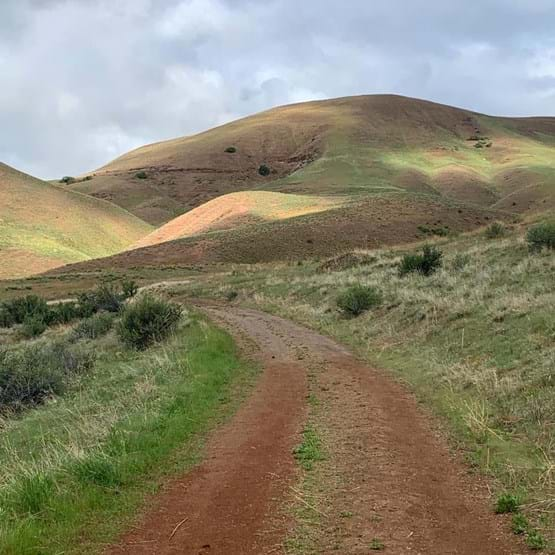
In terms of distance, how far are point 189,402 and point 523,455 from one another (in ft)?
17.5

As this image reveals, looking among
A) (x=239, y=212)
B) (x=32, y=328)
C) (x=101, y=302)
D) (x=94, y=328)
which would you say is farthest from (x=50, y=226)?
(x=94, y=328)

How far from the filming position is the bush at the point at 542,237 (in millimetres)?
23703

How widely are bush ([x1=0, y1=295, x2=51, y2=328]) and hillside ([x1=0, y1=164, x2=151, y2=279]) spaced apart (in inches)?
1646

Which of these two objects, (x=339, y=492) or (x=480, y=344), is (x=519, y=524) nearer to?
(x=339, y=492)

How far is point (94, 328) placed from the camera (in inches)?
1001

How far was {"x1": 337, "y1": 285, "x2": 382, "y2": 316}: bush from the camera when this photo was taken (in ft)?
71.1

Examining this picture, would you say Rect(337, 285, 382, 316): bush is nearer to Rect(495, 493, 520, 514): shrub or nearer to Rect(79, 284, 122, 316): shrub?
→ Rect(79, 284, 122, 316): shrub

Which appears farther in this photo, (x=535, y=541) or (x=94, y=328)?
(x=94, y=328)

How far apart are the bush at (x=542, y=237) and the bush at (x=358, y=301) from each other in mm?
6961

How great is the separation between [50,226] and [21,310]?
220 feet

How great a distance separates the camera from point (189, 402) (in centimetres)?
1051

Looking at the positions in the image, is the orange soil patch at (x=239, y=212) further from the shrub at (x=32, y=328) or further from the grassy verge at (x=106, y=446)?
the grassy verge at (x=106, y=446)

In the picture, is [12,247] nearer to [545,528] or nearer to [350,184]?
[350,184]

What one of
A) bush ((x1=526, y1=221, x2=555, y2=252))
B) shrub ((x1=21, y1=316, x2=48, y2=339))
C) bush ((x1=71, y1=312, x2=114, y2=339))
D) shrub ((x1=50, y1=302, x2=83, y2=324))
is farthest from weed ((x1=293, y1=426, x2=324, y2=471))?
shrub ((x1=50, y1=302, x2=83, y2=324))
